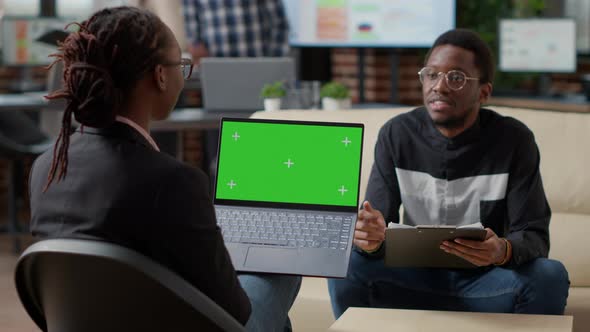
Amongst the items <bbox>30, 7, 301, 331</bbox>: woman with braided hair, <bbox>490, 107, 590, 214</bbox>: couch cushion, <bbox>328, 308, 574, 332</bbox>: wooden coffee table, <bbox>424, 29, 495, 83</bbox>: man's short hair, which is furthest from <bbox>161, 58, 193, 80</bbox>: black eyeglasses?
<bbox>490, 107, 590, 214</bbox>: couch cushion

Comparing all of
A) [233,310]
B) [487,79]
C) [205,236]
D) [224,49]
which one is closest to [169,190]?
[205,236]

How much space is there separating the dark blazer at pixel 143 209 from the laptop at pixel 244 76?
3.01 m

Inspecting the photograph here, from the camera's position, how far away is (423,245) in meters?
2.15

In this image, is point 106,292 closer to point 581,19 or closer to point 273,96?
point 273,96

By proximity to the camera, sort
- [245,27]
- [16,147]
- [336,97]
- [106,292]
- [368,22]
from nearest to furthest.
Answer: [106,292] < [336,97] < [16,147] < [368,22] < [245,27]

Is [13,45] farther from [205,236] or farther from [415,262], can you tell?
[205,236]

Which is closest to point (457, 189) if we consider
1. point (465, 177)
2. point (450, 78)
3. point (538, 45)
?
point (465, 177)

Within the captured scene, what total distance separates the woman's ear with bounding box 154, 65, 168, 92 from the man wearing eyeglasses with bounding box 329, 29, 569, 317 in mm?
761

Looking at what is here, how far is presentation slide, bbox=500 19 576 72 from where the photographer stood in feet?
19.8

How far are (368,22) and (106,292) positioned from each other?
4.09m

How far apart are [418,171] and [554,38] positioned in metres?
3.88

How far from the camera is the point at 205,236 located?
155 cm

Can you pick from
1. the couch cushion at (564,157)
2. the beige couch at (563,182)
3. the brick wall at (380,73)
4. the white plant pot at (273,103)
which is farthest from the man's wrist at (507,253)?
the brick wall at (380,73)

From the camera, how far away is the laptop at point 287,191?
Answer: 2.01 meters
